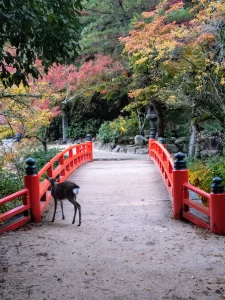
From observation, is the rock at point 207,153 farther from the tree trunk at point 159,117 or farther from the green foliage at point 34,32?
the green foliage at point 34,32

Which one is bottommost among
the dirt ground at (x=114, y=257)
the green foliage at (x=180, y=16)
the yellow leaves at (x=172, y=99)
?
the dirt ground at (x=114, y=257)

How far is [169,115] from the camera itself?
2019 cm

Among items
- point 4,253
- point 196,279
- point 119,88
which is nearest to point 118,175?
point 4,253

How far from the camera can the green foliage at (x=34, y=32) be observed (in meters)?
3.26

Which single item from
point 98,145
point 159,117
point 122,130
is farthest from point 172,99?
point 98,145

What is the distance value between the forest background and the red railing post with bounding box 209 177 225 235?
274 cm

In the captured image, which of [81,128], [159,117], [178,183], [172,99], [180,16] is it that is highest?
[180,16]

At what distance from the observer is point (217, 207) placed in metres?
5.15

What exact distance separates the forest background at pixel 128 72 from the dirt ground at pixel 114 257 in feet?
6.68

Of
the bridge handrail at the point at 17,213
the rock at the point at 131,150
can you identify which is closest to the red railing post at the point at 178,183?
the bridge handrail at the point at 17,213

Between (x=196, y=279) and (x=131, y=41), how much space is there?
11866mm

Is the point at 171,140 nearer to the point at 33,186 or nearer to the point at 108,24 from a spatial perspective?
the point at 108,24

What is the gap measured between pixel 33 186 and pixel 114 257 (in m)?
2.24

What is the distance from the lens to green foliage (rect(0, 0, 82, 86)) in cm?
326
